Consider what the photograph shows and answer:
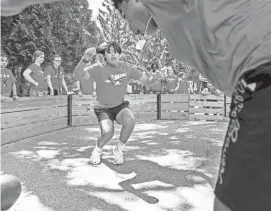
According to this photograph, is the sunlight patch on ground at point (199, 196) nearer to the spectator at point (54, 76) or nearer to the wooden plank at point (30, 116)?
the wooden plank at point (30, 116)

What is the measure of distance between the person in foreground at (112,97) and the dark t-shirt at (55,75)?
3197 mm

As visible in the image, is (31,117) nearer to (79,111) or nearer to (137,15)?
(79,111)

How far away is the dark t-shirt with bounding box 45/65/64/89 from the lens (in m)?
8.59

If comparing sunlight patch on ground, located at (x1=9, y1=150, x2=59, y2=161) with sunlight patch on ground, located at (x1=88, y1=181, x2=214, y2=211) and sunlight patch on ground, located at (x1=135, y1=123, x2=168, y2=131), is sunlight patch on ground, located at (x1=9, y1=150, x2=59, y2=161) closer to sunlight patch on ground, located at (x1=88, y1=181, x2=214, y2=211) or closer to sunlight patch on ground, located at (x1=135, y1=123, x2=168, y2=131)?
sunlight patch on ground, located at (x1=88, y1=181, x2=214, y2=211)

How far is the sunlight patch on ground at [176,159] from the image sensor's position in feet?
17.9

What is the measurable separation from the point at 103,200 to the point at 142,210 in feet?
1.63

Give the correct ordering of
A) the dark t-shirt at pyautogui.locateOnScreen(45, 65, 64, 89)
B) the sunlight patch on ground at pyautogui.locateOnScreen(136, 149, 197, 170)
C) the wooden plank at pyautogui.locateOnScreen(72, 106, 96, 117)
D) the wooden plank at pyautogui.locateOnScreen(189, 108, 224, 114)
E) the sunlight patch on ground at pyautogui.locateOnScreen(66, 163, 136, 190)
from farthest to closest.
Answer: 1. the wooden plank at pyautogui.locateOnScreen(189, 108, 224, 114)
2. the wooden plank at pyautogui.locateOnScreen(72, 106, 96, 117)
3. the dark t-shirt at pyautogui.locateOnScreen(45, 65, 64, 89)
4. the sunlight patch on ground at pyautogui.locateOnScreen(136, 149, 197, 170)
5. the sunlight patch on ground at pyautogui.locateOnScreen(66, 163, 136, 190)

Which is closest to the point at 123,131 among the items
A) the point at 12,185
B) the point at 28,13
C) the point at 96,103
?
the point at 96,103

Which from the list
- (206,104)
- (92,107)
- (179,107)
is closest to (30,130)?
(92,107)

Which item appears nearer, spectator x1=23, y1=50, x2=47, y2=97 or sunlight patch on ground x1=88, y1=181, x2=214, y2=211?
sunlight patch on ground x1=88, y1=181, x2=214, y2=211

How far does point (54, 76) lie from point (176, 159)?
161 inches

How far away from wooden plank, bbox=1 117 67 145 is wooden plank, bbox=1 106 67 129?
8 cm

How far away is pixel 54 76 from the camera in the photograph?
28.7ft

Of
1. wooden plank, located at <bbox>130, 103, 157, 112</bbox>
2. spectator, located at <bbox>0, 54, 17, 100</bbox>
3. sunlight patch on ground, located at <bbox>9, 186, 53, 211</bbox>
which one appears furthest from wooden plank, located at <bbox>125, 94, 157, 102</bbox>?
sunlight patch on ground, located at <bbox>9, 186, 53, 211</bbox>
